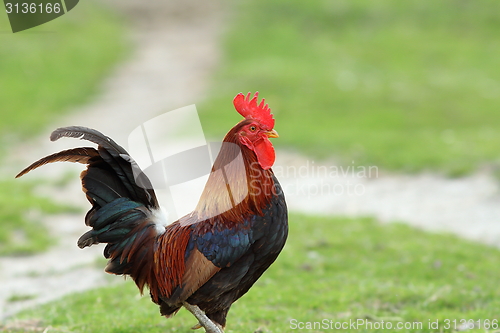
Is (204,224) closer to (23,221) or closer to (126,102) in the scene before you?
(23,221)

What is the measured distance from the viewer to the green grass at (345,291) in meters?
6.27

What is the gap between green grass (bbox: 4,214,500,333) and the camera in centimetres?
627

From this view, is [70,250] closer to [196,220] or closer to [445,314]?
[196,220]

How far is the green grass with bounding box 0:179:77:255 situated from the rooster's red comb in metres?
5.88

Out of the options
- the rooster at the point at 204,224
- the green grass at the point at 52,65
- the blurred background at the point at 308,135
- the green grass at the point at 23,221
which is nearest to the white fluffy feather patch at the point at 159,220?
the rooster at the point at 204,224

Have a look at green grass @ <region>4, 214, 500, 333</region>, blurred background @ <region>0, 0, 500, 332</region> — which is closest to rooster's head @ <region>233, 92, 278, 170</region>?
green grass @ <region>4, 214, 500, 333</region>

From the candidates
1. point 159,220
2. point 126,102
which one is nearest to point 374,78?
point 126,102

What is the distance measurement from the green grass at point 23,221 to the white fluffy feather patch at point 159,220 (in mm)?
5021

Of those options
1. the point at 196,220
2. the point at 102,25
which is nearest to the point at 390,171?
the point at 196,220

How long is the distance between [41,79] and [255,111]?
17.7 m

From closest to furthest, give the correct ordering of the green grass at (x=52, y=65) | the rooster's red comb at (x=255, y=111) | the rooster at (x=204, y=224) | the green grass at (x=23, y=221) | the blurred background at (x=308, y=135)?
the rooster at (x=204, y=224) < the rooster's red comb at (x=255, y=111) < the blurred background at (x=308, y=135) < the green grass at (x=23, y=221) < the green grass at (x=52, y=65)

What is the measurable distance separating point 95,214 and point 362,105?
14.8 metres

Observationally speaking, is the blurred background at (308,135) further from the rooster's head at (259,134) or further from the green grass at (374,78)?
the rooster's head at (259,134)

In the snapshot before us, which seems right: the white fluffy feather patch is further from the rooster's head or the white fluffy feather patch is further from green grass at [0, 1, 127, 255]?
green grass at [0, 1, 127, 255]
